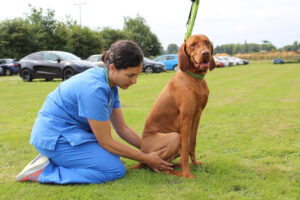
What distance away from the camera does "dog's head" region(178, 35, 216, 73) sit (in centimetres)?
298

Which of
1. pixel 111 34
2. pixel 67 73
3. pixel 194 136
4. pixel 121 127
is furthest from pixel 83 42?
pixel 194 136

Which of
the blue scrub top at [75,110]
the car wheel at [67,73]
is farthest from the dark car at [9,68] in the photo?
the blue scrub top at [75,110]

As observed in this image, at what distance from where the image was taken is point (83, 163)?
306cm

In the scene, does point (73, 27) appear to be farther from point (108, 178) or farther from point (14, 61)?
point (108, 178)

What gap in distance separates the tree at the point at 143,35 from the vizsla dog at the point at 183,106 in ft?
193

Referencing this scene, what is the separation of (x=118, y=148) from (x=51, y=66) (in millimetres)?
13066

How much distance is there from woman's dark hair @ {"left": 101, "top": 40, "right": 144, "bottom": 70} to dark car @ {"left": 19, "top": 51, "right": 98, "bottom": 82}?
39.1 feet

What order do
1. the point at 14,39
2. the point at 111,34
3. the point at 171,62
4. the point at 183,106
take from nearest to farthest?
the point at 183,106
the point at 171,62
the point at 14,39
the point at 111,34

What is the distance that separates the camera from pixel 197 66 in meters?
3.01

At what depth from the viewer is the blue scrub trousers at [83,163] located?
2.99 meters

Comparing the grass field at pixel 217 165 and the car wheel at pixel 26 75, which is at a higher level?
the car wheel at pixel 26 75

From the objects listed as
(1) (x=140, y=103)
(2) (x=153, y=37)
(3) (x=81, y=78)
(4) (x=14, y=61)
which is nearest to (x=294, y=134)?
(3) (x=81, y=78)

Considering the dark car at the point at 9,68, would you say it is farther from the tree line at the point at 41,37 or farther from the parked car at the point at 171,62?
the parked car at the point at 171,62

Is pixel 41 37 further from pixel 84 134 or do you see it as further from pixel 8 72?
pixel 84 134
